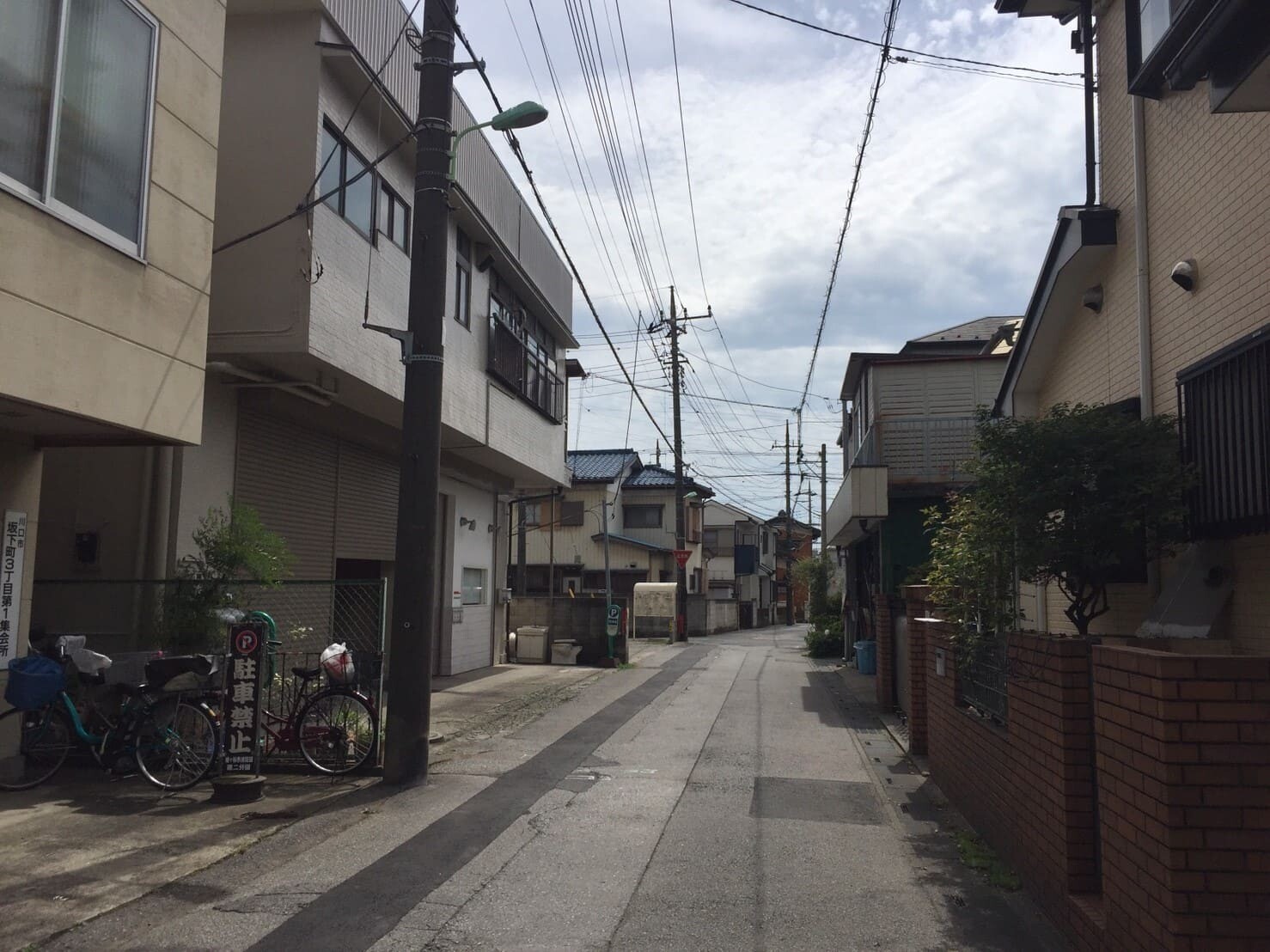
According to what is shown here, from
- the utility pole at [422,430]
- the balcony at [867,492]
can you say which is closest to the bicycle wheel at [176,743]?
the utility pole at [422,430]

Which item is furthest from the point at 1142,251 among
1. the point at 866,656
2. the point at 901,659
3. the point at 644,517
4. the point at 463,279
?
the point at 644,517

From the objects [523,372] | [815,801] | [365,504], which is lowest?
[815,801]

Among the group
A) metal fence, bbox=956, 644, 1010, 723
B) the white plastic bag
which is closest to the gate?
metal fence, bbox=956, 644, 1010, 723

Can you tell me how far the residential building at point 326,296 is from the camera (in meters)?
10.5

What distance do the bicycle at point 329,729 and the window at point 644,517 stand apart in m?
38.1

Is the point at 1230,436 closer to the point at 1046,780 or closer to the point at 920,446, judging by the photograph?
the point at 1046,780

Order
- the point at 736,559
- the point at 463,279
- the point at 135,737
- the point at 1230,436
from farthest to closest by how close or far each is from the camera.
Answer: the point at 736,559, the point at 463,279, the point at 135,737, the point at 1230,436

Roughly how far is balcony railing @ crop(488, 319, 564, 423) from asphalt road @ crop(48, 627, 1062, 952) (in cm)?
768

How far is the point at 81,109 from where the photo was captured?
23.8 ft

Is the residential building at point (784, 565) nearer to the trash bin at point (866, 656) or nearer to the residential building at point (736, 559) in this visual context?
the residential building at point (736, 559)

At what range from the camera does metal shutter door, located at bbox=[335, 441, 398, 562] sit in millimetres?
14773

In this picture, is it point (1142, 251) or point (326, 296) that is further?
point (326, 296)

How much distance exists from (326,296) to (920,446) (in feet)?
36.5

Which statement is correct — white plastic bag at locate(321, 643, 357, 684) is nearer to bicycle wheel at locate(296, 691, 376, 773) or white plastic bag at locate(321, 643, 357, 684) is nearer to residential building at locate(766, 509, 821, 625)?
bicycle wheel at locate(296, 691, 376, 773)
